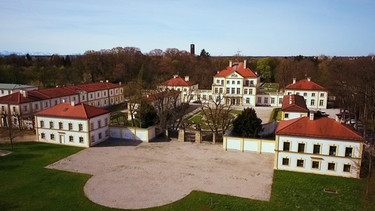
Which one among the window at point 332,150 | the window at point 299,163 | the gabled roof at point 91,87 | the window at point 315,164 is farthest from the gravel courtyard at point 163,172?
the gabled roof at point 91,87

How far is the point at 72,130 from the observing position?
36250mm

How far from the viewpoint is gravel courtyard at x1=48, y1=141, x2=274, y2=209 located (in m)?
23.6

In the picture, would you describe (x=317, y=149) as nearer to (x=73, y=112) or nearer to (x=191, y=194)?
(x=191, y=194)

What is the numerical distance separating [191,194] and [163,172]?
518cm

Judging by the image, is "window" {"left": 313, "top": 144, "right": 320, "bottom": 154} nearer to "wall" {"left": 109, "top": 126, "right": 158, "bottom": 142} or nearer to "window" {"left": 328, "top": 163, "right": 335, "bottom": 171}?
"window" {"left": 328, "top": 163, "right": 335, "bottom": 171}

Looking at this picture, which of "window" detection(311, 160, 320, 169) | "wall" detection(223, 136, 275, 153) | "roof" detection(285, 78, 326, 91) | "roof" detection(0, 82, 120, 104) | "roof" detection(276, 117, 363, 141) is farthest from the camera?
"roof" detection(285, 78, 326, 91)

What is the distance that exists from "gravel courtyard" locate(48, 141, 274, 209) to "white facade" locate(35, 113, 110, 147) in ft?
6.13

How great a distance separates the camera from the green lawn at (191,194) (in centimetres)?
2175

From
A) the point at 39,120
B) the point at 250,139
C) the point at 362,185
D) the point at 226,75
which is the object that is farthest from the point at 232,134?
the point at 226,75

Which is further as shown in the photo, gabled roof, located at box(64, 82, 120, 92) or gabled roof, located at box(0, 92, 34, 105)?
gabled roof, located at box(64, 82, 120, 92)

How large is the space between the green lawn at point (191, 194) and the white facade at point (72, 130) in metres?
6.58

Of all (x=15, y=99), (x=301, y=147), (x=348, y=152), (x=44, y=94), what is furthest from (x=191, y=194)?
(x=44, y=94)

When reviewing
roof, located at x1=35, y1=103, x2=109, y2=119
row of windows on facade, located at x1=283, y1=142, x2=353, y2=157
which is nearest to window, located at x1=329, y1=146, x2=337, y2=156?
row of windows on facade, located at x1=283, y1=142, x2=353, y2=157

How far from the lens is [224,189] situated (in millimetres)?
24547
